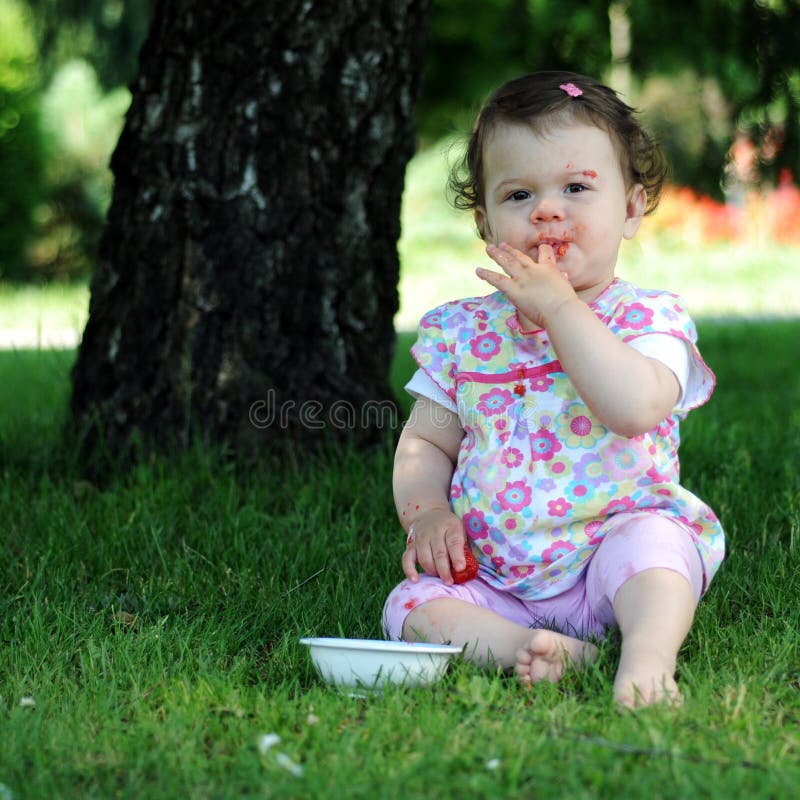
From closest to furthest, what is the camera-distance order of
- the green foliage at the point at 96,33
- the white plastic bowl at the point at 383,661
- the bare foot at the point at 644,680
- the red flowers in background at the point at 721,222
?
the bare foot at the point at 644,680
the white plastic bowl at the point at 383,661
the green foliage at the point at 96,33
the red flowers in background at the point at 721,222

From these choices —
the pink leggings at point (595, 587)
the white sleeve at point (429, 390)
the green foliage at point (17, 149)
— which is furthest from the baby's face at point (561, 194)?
the green foliage at point (17, 149)

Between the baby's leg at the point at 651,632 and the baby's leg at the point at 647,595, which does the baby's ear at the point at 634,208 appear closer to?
the baby's leg at the point at 647,595

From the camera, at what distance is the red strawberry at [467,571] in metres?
2.22

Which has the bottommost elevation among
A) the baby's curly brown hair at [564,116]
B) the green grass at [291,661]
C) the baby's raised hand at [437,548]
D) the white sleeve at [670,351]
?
the green grass at [291,661]

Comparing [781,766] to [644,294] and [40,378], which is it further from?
[40,378]

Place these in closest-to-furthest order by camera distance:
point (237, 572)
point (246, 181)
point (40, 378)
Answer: point (237, 572), point (246, 181), point (40, 378)

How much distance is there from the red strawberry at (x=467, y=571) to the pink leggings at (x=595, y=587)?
0.07ft

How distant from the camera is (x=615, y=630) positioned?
2.17 meters

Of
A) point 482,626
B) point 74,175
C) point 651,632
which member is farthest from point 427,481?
point 74,175

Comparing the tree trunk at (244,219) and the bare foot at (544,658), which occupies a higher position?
the tree trunk at (244,219)

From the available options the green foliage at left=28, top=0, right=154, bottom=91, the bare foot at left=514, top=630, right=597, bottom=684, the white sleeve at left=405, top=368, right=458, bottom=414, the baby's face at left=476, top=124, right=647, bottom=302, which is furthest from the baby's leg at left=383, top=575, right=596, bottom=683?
the green foliage at left=28, top=0, right=154, bottom=91

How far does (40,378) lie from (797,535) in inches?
150

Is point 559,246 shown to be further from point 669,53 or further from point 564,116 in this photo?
point 669,53

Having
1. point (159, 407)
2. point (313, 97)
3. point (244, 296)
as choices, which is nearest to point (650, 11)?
point (313, 97)
